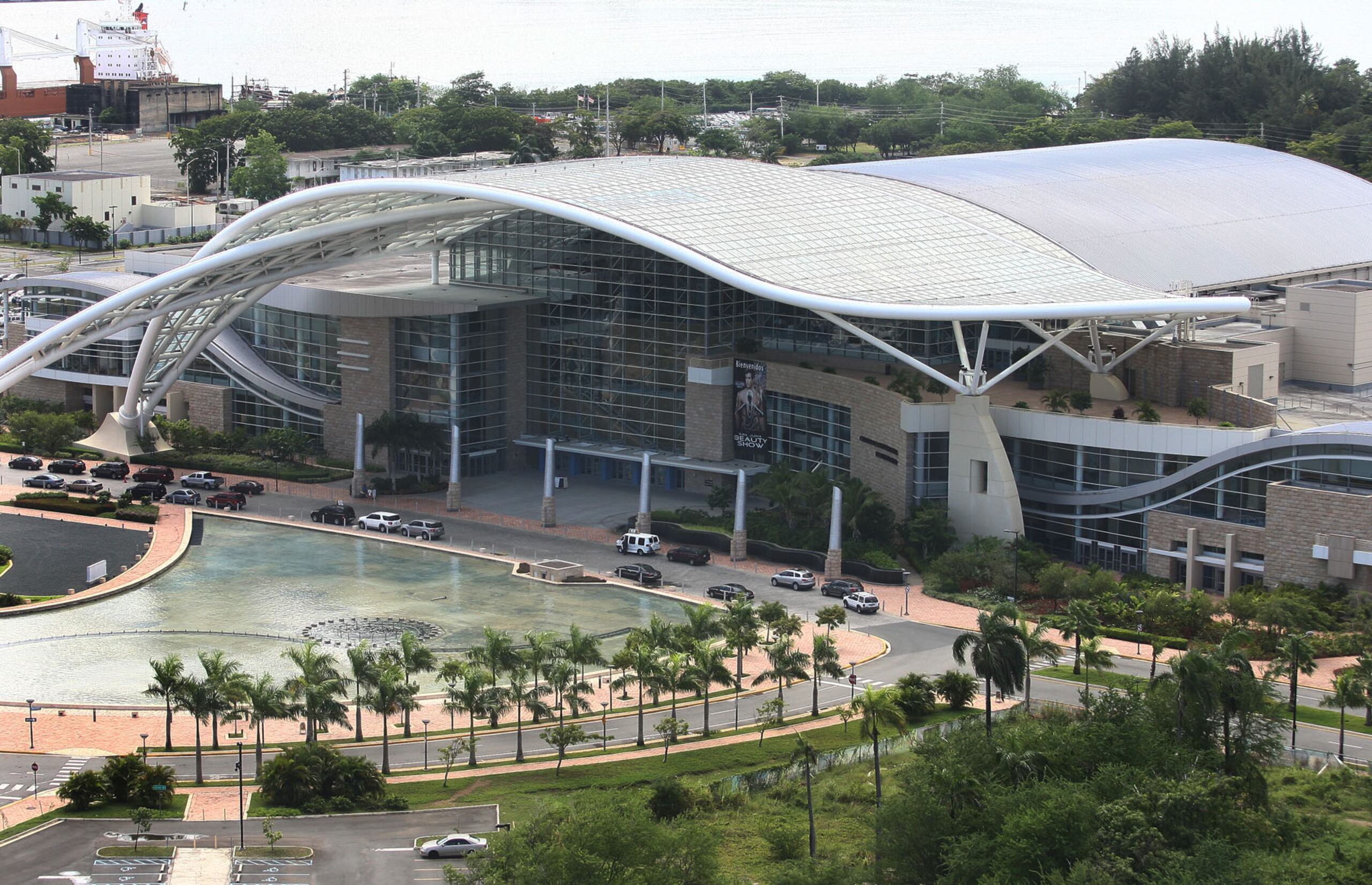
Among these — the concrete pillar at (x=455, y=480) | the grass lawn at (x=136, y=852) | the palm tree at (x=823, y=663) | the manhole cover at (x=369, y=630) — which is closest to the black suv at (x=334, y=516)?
the concrete pillar at (x=455, y=480)

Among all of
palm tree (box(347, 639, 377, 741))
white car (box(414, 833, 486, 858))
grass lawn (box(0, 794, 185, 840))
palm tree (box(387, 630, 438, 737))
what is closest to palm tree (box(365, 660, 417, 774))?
palm tree (box(347, 639, 377, 741))

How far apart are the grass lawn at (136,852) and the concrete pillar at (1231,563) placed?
39782 mm

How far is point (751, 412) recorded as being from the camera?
87.1 meters

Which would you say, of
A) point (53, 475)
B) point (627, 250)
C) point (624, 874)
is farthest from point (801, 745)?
point (53, 475)

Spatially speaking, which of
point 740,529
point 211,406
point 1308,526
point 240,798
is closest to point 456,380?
point 211,406

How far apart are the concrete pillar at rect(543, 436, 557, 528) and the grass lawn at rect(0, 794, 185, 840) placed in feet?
114

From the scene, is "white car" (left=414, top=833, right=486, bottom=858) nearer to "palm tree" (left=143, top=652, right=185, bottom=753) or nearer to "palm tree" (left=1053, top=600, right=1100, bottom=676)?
"palm tree" (left=143, top=652, right=185, bottom=753)

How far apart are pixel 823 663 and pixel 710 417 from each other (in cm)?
2933

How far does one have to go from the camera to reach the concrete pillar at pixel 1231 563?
7119cm

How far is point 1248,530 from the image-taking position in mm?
71125

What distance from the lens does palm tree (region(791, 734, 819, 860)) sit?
158ft

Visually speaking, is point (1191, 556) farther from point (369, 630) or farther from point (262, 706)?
point (262, 706)

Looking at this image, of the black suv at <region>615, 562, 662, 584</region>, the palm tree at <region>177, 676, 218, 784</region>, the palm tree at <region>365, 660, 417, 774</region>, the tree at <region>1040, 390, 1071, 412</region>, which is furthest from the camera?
the tree at <region>1040, 390, 1071, 412</region>

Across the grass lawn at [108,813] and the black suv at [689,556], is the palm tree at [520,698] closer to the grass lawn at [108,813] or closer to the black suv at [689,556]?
the grass lawn at [108,813]
